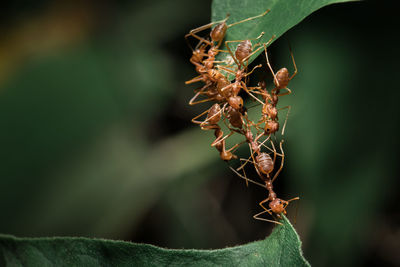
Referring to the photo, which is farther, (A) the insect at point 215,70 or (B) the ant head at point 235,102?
(B) the ant head at point 235,102

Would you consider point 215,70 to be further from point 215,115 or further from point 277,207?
point 277,207

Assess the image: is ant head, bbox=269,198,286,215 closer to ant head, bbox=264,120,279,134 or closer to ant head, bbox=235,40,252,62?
ant head, bbox=264,120,279,134

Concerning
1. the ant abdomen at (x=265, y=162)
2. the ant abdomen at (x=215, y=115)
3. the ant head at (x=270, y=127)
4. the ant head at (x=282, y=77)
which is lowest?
the ant abdomen at (x=265, y=162)

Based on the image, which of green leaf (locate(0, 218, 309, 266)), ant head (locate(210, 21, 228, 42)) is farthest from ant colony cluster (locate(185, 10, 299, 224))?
green leaf (locate(0, 218, 309, 266))

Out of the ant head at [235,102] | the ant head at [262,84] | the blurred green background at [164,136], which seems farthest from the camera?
the blurred green background at [164,136]

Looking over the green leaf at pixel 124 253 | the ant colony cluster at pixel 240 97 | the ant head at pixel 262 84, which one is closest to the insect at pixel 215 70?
the ant colony cluster at pixel 240 97

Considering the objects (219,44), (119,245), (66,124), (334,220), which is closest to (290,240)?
(119,245)

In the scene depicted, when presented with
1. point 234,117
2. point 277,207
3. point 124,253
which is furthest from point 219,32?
point 124,253

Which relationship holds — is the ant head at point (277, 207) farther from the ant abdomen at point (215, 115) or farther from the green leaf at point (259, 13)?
the green leaf at point (259, 13)
